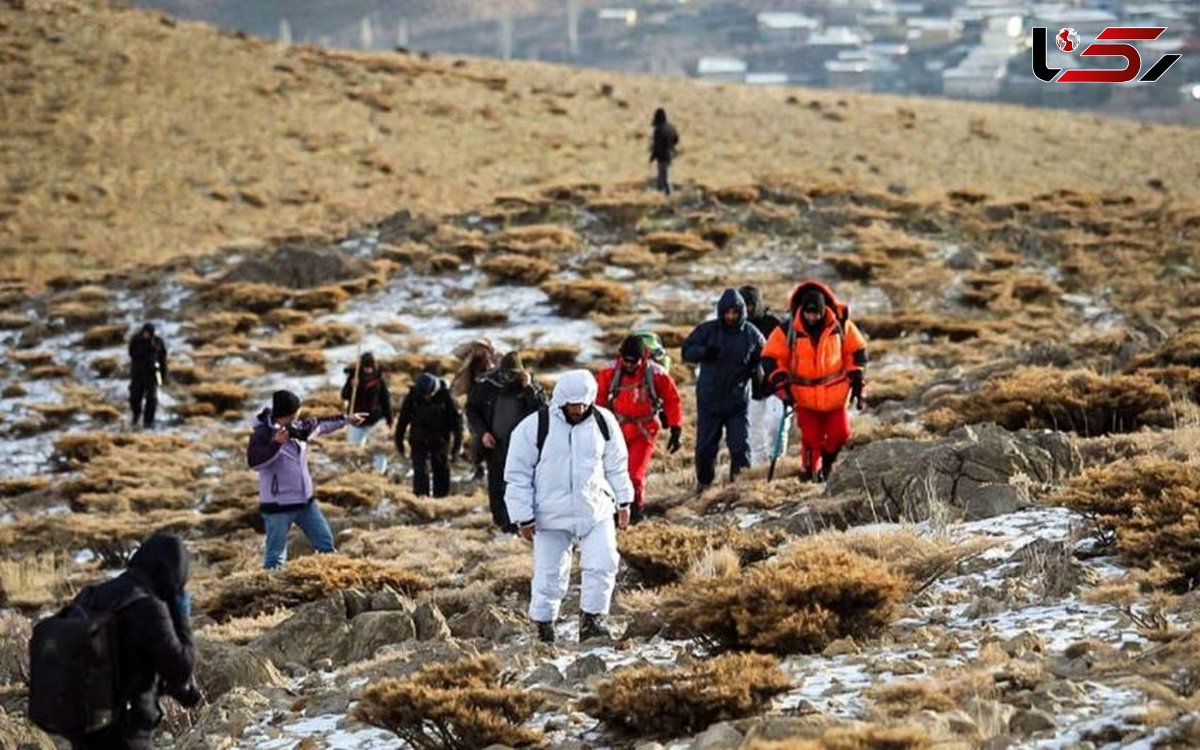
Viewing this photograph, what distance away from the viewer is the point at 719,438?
12.9 m

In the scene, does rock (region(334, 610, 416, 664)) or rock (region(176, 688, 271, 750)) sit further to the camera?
rock (region(334, 610, 416, 664))

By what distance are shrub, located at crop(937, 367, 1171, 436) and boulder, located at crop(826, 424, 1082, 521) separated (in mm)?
2029

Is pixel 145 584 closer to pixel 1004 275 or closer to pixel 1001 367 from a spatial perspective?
pixel 1001 367

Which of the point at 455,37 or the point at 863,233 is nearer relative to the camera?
the point at 863,233

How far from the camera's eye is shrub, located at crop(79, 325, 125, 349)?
2642 cm

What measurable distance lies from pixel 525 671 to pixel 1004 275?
20987 mm

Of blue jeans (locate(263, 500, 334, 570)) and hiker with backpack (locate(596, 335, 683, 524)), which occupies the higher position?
hiker with backpack (locate(596, 335, 683, 524))

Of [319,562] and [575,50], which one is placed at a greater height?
[575,50]

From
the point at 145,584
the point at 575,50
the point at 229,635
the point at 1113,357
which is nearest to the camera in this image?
the point at 145,584

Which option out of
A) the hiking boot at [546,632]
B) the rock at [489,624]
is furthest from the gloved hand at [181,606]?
the rock at [489,624]

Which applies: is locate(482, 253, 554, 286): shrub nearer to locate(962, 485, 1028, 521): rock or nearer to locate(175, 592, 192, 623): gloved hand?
locate(962, 485, 1028, 521): rock

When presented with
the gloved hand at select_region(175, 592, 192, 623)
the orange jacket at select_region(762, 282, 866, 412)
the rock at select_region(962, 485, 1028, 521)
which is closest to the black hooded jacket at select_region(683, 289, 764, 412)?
the orange jacket at select_region(762, 282, 866, 412)

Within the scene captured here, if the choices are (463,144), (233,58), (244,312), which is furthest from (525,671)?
(233,58)

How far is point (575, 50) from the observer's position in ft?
454
